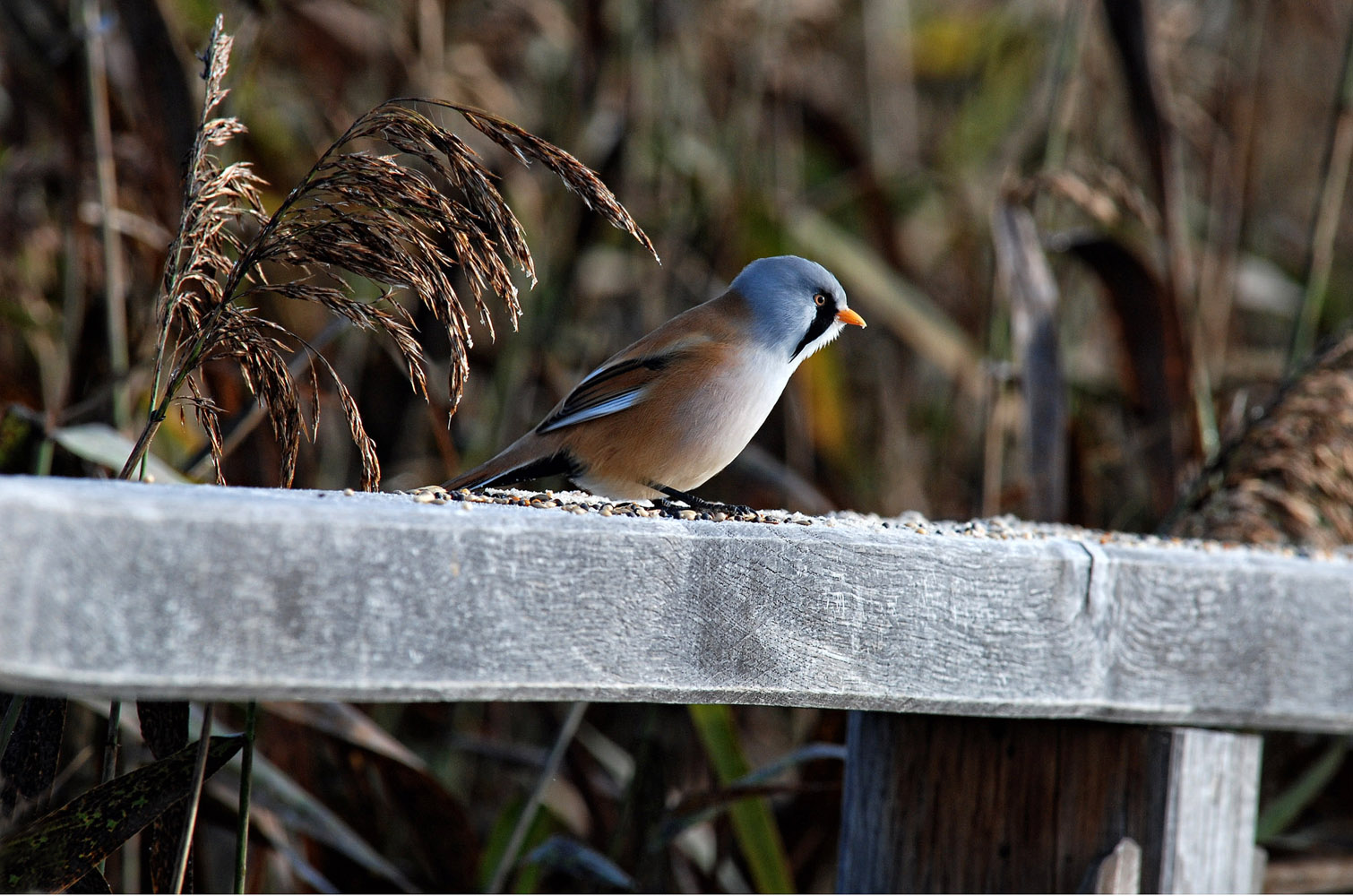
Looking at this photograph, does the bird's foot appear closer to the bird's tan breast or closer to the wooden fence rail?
the bird's tan breast

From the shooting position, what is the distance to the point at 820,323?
7.83ft

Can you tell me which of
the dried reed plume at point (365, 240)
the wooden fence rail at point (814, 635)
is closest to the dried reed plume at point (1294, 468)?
the wooden fence rail at point (814, 635)

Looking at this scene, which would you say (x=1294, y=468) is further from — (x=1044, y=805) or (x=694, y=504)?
(x=694, y=504)

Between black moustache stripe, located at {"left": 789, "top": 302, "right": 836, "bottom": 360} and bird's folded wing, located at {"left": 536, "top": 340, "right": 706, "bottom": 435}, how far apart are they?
232 millimetres

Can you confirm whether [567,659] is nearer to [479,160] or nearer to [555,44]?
[479,160]

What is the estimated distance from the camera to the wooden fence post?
1.78m

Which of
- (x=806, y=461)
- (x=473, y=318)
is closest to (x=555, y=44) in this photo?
(x=473, y=318)

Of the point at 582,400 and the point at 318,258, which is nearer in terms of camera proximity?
the point at 318,258

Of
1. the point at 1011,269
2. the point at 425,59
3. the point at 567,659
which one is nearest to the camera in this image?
the point at 567,659

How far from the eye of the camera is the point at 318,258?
1406mm

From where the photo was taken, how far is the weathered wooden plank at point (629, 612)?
3.20 feet

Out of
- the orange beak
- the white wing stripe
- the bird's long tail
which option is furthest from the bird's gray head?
the bird's long tail

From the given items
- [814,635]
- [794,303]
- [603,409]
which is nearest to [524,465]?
[603,409]

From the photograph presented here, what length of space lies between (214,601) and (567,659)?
0.32 metres
